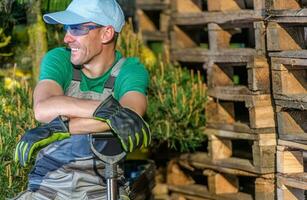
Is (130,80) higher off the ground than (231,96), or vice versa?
(130,80)

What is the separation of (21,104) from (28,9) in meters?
0.99

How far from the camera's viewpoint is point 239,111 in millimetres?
7418

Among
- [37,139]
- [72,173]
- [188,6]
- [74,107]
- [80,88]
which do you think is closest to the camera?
[37,139]

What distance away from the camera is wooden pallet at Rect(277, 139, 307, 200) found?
5.98 metres

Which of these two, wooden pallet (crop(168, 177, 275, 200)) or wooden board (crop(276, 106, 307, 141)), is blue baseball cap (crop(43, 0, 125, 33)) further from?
wooden pallet (crop(168, 177, 275, 200))

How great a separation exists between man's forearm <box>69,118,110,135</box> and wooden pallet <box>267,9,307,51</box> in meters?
2.10

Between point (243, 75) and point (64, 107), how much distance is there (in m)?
3.34

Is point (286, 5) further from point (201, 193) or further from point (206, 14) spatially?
point (201, 193)

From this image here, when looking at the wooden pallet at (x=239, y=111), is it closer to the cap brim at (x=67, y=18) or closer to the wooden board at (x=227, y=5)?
the wooden board at (x=227, y=5)

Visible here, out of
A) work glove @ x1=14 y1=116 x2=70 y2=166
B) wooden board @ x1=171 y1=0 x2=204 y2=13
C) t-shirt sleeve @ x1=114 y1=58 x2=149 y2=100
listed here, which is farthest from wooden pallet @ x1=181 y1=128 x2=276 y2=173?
work glove @ x1=14 y1=116 x2=70 y2=166

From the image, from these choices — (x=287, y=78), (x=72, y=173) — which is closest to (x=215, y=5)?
(x=287, y=78)

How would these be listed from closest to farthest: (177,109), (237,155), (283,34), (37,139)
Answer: (37,139)
(283,34)
(177,109)
(237,155)

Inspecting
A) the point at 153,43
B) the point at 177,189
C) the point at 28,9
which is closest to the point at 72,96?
the point at 28,9

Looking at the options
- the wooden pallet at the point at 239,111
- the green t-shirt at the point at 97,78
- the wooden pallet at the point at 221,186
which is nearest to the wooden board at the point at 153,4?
the wooden pallet at the point at 239,111
